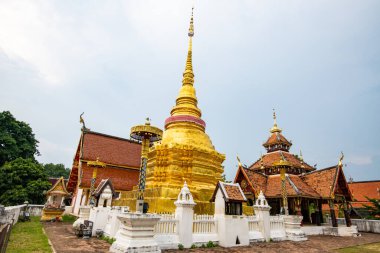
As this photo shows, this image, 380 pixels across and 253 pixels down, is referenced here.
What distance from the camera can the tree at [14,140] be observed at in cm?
3247

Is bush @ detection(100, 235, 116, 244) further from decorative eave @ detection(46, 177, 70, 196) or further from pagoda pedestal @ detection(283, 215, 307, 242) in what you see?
decorative eave @ detection(46, 177, 70, 196)

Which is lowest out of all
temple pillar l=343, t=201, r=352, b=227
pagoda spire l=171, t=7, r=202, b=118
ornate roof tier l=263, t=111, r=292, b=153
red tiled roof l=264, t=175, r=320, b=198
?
temple pillar l=343, t=201, r=352, b=227

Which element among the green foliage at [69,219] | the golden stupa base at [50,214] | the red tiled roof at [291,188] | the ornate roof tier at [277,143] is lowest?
the green foliage at [69,219]

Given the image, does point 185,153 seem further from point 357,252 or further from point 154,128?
point 357,252

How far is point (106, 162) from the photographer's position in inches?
900

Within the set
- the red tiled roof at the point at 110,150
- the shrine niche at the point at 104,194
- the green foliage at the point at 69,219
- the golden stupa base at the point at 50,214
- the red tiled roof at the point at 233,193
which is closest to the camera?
the red tiled roof at the point at 233,193

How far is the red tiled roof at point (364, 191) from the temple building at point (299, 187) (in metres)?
12.3

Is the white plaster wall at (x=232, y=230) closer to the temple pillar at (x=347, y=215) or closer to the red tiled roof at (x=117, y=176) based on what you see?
the temple pillar at (x=347, y=215)

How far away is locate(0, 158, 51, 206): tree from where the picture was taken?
23469 millimetres

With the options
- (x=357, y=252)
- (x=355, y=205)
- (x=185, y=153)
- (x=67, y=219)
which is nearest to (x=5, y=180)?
(x=67, y=219)

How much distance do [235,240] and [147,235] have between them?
4.69 meters

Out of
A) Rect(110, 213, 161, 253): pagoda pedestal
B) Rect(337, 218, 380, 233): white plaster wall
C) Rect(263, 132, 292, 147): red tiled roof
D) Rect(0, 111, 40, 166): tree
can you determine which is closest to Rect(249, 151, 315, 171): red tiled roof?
Rect(263, 132, 292, 147): red tiled roof

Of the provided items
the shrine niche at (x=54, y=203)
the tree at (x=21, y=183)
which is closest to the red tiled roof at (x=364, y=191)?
the shrine niche at (x=54, y=203)

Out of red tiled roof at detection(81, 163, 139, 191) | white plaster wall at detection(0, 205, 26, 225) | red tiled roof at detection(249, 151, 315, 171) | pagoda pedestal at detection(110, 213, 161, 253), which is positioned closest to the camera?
pagoda pedestal at detection(110, 213, 161, 253)
